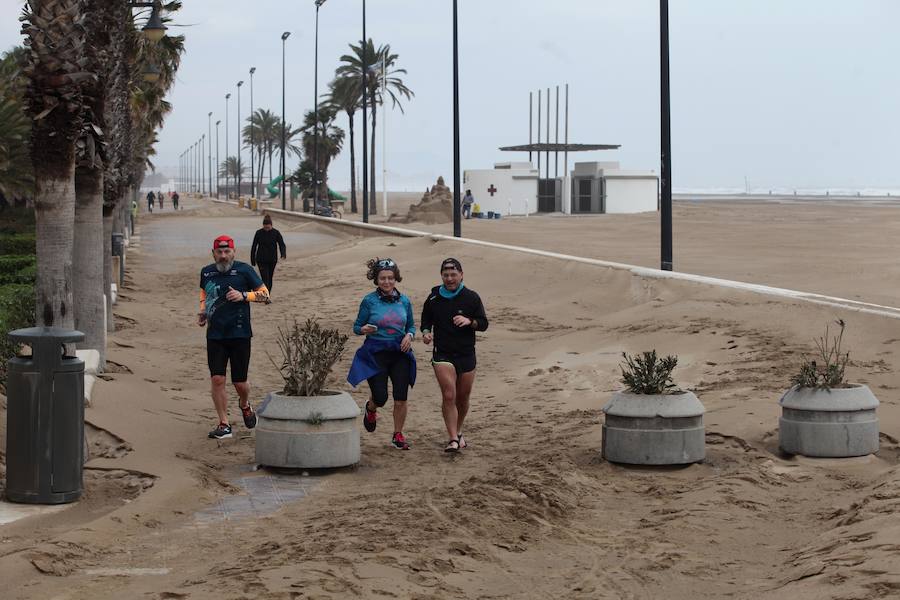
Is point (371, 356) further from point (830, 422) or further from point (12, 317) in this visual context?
point (12, 317)

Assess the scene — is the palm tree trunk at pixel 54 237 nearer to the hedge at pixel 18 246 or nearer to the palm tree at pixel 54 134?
the palm tree at pixel 54 134

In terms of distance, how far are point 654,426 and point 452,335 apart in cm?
184

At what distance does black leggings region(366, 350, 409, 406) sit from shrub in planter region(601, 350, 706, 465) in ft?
5.73

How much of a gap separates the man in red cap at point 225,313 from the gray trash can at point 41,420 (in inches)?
95.9

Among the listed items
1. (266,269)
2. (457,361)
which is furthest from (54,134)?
(266,269)

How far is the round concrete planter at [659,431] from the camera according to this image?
9.70 metres

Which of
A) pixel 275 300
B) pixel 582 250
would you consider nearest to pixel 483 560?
pixel 275 300

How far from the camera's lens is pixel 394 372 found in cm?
1065

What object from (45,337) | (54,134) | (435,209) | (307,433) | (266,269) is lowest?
(307,433)

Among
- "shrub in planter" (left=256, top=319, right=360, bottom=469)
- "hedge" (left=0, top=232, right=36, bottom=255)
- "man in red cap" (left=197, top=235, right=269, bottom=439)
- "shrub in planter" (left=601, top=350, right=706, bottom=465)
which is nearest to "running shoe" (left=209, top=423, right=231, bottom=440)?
"man in red cap" (left=197, top=235, right=269, bottom=439)

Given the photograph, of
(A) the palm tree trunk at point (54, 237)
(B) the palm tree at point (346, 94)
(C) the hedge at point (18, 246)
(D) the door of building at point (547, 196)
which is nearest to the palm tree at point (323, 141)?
(B) the palm tree at point (346, 94)

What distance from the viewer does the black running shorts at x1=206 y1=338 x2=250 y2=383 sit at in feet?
35.9

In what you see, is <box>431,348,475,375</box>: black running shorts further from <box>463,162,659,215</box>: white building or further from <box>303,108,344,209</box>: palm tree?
<box>303,108,344,209</box>: palm tree

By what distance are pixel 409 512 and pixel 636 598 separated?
2.04m
